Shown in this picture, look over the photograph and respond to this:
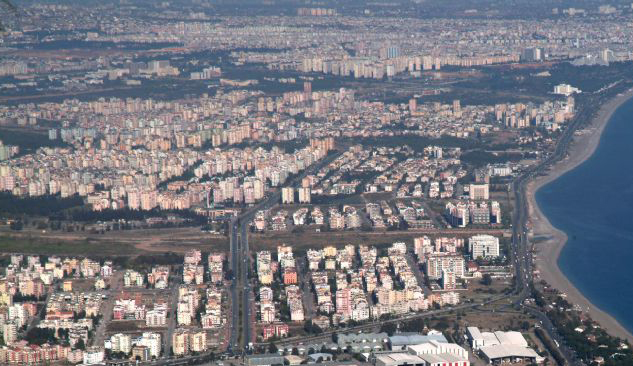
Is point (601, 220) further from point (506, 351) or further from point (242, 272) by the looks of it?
point (506, 351)

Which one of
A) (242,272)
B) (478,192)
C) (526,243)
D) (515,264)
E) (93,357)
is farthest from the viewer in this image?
(478,192)

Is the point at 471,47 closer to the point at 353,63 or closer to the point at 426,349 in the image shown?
the point at 353,63

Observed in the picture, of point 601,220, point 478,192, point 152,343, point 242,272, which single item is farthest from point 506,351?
point 478,192

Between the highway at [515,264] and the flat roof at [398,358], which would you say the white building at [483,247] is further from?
the flat roof at [398,358]

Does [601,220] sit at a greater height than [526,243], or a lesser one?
lesser

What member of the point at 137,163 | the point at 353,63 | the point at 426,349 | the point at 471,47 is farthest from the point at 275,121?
the point at 426,349

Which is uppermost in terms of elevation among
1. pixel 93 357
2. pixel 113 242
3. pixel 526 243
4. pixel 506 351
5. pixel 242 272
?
pixel 506 351

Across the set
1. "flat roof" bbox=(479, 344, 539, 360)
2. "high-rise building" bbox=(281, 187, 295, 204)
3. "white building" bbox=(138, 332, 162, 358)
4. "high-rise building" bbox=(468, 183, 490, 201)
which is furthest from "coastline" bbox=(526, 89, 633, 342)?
"white building" bbox=(138, 332, 162, 358)
